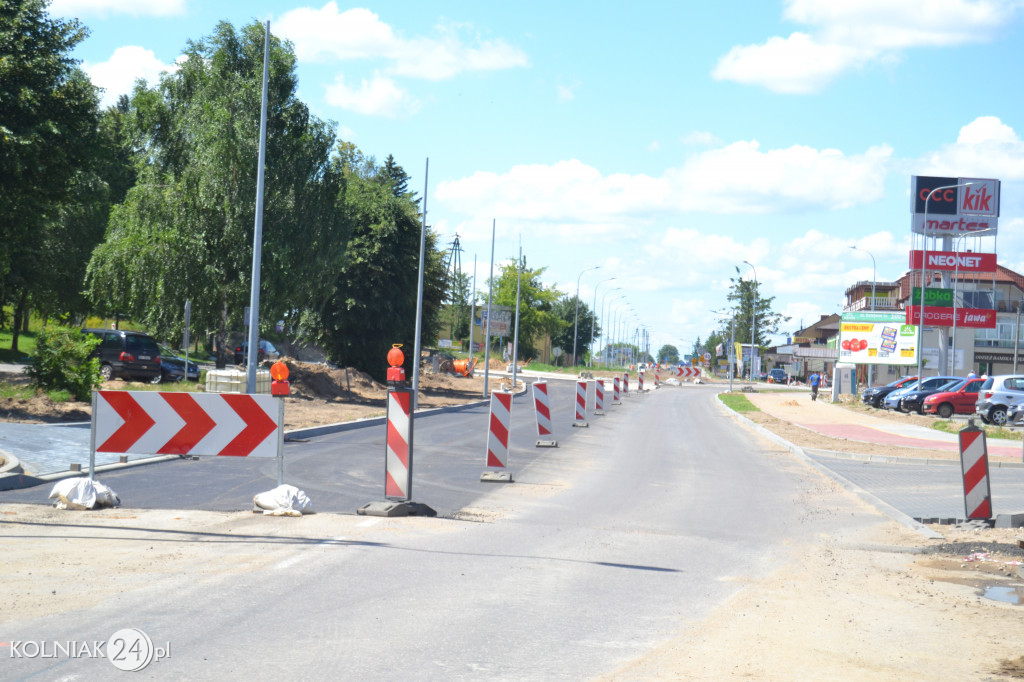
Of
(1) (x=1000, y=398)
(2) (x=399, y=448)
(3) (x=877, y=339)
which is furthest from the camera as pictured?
(3) (x=877, y=339)

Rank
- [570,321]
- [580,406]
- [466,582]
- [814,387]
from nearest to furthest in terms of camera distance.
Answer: [466,582] < [580,406] < [814,387] < [570,321]

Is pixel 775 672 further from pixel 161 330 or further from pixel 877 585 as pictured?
pixel 161 330

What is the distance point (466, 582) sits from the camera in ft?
23.2

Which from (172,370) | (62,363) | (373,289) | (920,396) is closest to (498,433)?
(62,363)

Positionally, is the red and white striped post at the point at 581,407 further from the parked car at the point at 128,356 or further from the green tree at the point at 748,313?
the green tree at the point at 748,313

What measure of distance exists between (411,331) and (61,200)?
2255 cm

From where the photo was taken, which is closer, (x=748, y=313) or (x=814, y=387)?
(x=814, y=387)

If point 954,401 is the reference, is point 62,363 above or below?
above

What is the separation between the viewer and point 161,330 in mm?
35594

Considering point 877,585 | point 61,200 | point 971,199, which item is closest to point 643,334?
point 971,199

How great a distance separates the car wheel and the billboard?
37419 millimetres

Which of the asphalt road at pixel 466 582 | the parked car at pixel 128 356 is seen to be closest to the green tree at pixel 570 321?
the parked car at pixel 128 356

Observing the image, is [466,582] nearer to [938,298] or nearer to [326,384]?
[326,384]

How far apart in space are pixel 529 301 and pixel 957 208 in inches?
2347
